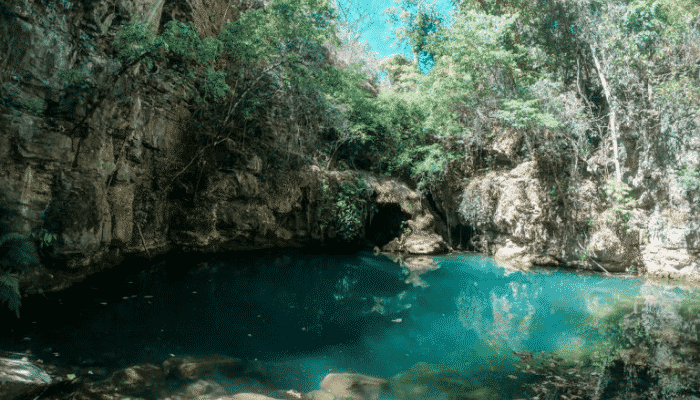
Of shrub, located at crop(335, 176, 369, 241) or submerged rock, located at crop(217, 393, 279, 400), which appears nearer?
submerged rock, located at crop(217, 393, 279, 400)

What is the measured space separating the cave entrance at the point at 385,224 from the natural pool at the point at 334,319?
3.41 meters

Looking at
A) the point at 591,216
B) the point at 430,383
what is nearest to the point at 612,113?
the point at 591,216

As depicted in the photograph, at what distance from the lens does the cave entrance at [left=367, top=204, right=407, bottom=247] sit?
14.8 metres

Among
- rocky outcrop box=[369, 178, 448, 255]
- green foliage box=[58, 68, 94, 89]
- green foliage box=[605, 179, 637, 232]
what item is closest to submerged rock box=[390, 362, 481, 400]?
green foliage box=[58, 68, 94, 89]

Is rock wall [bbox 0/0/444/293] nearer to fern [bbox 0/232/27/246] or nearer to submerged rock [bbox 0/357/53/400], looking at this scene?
fern [bbox 0/232/27/246]

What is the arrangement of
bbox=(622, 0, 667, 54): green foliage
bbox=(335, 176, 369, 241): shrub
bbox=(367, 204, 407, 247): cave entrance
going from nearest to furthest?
bbox=(622, 0, 667, 54): green foliage, bbox=(335, 176, 369, 241): shrub, bbox=(367, 204, 407, 247): cave entrance

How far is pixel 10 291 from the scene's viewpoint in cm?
529

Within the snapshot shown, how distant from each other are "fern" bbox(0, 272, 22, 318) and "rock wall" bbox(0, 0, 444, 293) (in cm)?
96

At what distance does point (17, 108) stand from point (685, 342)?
10.9 metres

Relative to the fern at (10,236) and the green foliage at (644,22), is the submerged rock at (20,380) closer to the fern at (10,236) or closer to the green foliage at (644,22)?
the fern at (10,236)

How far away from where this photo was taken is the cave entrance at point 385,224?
48.6 ft

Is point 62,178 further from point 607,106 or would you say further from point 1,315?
point 607,106

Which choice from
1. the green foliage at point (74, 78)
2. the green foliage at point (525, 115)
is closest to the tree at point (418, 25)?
the green foliage at point (525, 115)

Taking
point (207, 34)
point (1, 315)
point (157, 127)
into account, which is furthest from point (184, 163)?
point (1, 315)
